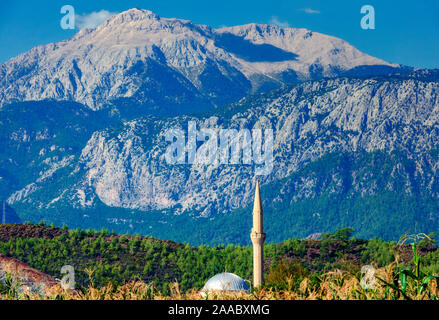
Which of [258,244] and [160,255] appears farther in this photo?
[160,255]

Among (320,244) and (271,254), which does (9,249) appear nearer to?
(271,254)

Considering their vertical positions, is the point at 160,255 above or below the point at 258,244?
above

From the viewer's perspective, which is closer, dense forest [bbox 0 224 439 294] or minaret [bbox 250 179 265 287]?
minaret [bbox 250 179 265 287]

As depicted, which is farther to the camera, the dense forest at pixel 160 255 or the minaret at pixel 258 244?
the dense forest at pixel 160 255
